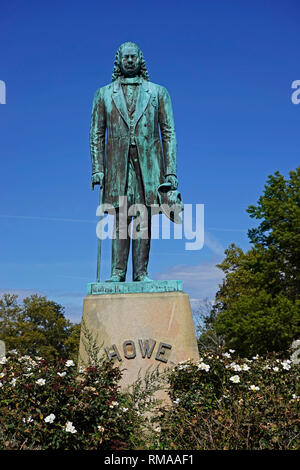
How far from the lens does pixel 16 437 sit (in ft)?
13.8

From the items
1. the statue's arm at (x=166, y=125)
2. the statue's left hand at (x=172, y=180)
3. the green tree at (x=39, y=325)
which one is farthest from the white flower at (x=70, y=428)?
the green tree at (x=39, y=325)

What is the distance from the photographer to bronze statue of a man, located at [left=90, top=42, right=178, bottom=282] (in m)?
7.49

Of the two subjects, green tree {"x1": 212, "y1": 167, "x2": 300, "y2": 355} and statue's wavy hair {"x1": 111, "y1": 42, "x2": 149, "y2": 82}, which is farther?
green tree {"x1": 212, "y1": 167, "x2": 300, "y2": 355}

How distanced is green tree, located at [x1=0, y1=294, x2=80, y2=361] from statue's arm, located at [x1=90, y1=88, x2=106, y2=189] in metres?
31.0

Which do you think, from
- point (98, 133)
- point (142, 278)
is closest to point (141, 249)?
point (142, 278)

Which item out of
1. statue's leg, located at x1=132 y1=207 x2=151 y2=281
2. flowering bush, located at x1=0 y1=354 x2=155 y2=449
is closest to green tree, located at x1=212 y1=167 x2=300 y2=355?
statue's leg, located at x1=132 y1=207 x2=151 y2=281

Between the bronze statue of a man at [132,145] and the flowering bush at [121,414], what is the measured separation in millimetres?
2450

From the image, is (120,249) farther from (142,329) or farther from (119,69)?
(119,69)

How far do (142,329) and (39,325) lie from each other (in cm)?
3544

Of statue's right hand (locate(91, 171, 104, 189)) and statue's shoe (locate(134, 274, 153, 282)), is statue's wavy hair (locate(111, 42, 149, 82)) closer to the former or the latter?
statue's right hand (locate(91, 171, 104, 189))

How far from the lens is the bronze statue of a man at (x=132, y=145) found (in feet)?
24.6

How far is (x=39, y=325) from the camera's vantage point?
133ft
